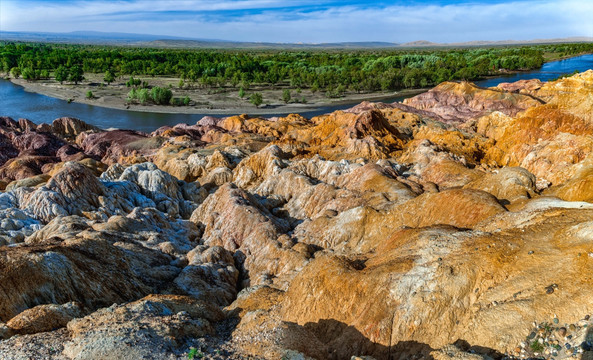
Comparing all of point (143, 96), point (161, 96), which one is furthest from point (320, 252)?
point (143, 96)

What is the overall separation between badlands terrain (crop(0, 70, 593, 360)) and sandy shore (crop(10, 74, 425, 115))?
59893 mm

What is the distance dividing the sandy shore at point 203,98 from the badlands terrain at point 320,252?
197ft

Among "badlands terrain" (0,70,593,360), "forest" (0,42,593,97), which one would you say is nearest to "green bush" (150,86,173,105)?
"forest" (0,42,593,97)

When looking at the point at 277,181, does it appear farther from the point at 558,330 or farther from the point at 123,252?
the point at 558,330

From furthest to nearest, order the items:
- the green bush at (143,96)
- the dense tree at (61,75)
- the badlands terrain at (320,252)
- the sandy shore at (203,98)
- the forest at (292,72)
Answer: the dense tree at (61,75)
the forest at (292,72)
the green bush at (143,96)
the sandy shore at (203,98)
the badlands terrain at (320,252)

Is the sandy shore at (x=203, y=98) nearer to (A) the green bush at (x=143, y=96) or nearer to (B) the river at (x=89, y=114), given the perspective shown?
(A) the green bush at (x=143, y=96)

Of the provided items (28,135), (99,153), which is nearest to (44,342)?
(99,153)

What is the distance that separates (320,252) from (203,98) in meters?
100

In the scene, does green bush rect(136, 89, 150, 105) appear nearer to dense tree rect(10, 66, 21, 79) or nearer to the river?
the river

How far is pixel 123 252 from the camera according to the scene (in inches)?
735

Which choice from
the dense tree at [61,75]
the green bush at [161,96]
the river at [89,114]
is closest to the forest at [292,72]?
the dense tree at [61,75]

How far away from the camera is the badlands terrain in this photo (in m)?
10.1

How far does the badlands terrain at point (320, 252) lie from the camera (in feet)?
33.0

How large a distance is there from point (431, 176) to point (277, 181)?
11.8 meters
